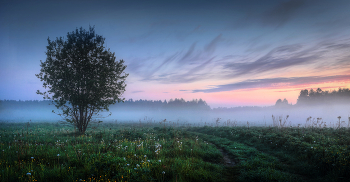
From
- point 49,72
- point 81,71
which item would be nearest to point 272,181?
point 81,71

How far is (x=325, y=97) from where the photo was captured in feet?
330

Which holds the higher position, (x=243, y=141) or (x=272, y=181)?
(x=272, y=181)

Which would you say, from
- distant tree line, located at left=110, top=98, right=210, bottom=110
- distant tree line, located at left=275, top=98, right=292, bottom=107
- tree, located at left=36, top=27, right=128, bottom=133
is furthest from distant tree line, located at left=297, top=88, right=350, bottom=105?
tree, located at left=36, top=27, right=128, bottom=133

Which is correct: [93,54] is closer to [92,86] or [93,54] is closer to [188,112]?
[92,86]

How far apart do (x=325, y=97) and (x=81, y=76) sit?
494ft

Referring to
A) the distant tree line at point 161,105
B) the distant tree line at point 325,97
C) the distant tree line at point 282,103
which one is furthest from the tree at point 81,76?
the distant tree line at point 282,103

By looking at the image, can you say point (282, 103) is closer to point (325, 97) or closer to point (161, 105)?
point (325, 97)

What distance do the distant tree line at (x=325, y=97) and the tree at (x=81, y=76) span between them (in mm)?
141850

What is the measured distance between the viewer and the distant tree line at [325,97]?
95081 millimetres

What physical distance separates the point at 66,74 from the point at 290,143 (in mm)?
22215

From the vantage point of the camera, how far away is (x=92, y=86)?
15.1m

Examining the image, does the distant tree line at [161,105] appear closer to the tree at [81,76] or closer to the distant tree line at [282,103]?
the distant tree line at [282,103]

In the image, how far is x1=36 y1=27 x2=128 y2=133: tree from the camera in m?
14.7

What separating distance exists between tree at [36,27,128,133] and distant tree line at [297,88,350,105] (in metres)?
142
